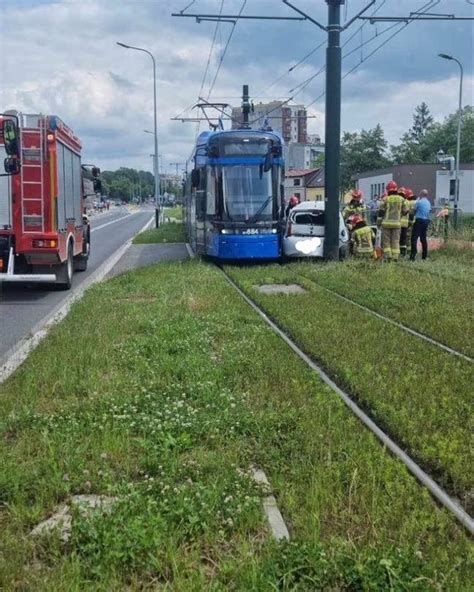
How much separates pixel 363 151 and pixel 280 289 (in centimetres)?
8829

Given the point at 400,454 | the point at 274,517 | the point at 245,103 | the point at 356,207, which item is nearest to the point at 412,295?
the point at 400,454

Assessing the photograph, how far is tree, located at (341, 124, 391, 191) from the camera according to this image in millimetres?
97938

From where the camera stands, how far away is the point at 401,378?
256 inches

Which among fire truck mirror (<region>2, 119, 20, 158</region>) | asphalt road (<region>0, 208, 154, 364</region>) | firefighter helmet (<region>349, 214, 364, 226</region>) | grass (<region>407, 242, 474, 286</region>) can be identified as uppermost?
fire truck mirror (<region>2, 119, 20, 158</region>)

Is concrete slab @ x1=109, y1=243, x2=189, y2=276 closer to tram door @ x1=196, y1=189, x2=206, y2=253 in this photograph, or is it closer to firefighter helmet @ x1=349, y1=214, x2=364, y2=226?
tram door @ x1=196, y1=189, x2=206, y2=253

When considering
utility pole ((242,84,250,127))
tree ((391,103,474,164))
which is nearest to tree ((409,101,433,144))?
tree ((391,103,474,164))

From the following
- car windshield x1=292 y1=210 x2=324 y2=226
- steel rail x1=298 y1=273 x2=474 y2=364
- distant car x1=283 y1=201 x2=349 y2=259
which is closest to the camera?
steel rail x1=298 y1=273 x2=474 y2=364

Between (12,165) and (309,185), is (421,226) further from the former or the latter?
(309,185)

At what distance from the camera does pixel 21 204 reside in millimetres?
13383

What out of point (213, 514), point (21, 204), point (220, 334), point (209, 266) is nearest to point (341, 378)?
point (220, 334)

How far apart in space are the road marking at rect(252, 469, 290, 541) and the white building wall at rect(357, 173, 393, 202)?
66.8 metres

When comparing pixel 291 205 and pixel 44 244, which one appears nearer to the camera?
pixel 44 244

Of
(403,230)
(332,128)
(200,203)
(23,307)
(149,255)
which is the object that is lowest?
(23,307)

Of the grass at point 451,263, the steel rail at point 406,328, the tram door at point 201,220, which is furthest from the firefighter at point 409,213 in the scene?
the steel rail at point 406,328
